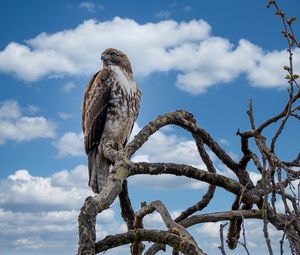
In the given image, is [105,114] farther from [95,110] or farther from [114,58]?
[114,58]

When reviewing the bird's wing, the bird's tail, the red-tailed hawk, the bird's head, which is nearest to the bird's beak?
the bird's head

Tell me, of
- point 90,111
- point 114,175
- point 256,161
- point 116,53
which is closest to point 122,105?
point 90,111

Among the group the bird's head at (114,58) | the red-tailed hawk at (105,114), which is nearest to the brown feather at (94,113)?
the red-tailed hawk at (105,114)

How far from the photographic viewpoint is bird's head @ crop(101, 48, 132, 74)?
7917 mm

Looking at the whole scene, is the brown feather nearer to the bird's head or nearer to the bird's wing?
the bird's wing

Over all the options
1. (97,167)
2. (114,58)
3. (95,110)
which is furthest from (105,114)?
(114,58)

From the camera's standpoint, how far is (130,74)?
300 inches

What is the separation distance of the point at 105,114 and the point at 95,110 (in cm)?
15

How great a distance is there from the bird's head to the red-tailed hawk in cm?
73

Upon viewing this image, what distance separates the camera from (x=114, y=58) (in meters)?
7.97

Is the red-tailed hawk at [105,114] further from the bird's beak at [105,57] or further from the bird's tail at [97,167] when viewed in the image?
the bird's beak at [105,57]

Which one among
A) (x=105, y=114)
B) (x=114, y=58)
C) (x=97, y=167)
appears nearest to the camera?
(x=97, y=167)

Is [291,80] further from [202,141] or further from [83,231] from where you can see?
[202,141]

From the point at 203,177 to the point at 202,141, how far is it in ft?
3.29
